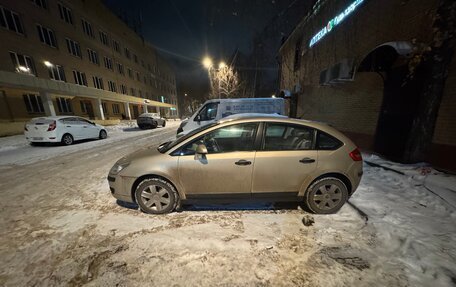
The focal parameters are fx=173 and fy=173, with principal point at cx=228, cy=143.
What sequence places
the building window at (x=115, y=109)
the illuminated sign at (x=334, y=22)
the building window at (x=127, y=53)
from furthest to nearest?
the building window at (x=127, y=53) → the building window at (x=115, y=109) → the illuminated sign at (x=334, y=22)

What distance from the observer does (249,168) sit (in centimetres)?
293

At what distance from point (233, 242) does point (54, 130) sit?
431 inches

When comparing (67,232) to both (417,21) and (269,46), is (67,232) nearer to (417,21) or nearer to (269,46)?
(417,21)

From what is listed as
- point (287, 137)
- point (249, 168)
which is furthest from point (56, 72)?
point (287, 137)

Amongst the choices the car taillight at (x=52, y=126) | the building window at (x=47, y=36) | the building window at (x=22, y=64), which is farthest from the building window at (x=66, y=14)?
the car taillight at (x=52, y=126)

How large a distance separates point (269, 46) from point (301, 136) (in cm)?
2329

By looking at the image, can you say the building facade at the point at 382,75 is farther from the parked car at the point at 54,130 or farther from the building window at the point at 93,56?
the building window at the point at 93,56

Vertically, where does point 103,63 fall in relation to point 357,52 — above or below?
above

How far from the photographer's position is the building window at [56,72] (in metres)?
16.7

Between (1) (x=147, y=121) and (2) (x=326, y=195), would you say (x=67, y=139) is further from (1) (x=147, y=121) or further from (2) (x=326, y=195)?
(2) (x=326, y=195)

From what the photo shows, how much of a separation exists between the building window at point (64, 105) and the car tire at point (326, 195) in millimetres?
23957

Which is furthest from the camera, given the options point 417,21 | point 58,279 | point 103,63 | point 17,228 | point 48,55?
point 103,63

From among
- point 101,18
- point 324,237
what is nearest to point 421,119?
point 324,237

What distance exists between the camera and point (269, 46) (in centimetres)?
2238
